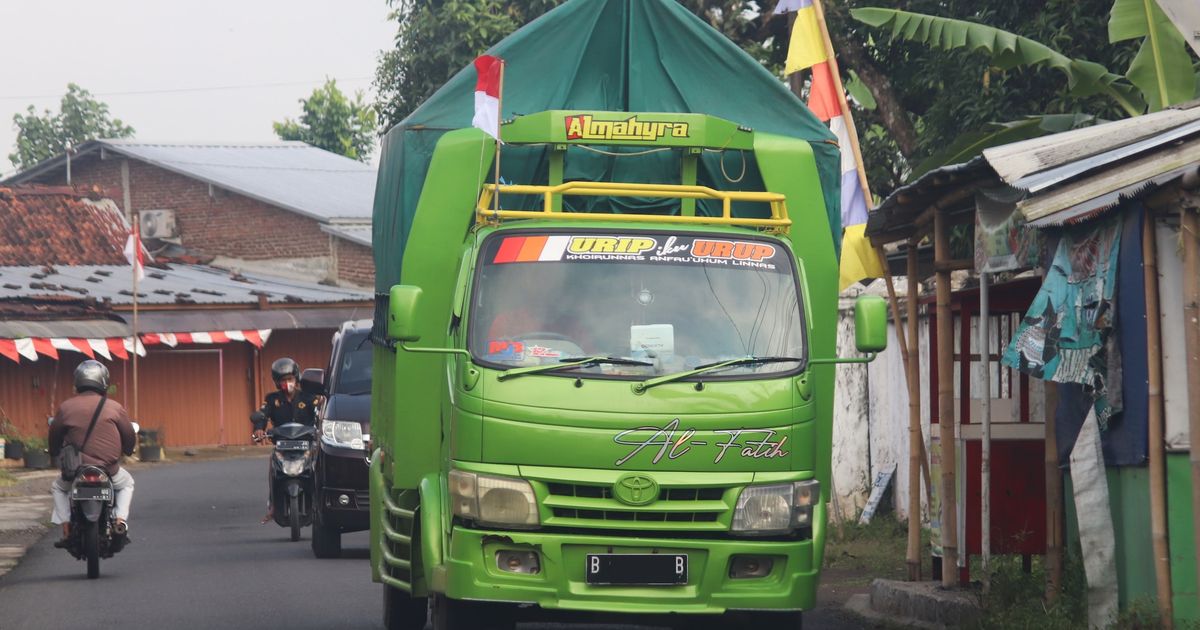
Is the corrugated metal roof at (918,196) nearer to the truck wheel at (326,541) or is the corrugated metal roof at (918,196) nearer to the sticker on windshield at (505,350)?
the sticker on windshield at (505,350)

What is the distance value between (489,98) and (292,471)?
333 inches

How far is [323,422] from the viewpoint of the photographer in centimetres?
1523

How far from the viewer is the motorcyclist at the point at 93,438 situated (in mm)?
13828

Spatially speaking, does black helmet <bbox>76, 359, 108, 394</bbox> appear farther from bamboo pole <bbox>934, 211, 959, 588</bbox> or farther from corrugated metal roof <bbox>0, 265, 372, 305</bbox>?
corrugated metal roof <bbox>0, 265, 372, 305</bbox>

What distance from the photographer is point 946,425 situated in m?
10.9

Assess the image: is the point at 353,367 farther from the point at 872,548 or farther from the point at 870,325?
the point at 870,325

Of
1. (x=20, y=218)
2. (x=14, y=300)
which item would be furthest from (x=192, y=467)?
(x=20, y=218)

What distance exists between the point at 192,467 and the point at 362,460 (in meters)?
18.3

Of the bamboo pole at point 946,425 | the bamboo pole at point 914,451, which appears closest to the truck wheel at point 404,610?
the bamboo pole at point 946,425

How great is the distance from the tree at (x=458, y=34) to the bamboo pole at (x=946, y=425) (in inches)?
493

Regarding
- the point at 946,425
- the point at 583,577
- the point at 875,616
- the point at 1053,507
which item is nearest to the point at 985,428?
the point at 946,425

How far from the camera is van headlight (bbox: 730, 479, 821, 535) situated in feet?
25.5

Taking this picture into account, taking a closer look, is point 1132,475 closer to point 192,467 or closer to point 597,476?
point 597,476

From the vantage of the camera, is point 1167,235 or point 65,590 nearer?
point 1167,235
